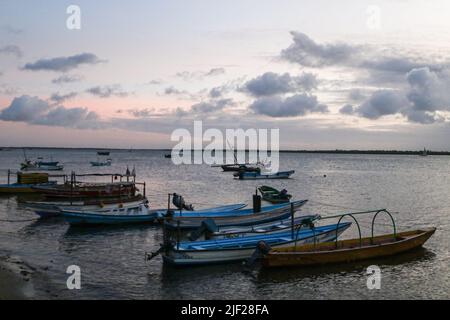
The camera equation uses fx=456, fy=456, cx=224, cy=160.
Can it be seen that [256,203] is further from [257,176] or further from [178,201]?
[257,176]

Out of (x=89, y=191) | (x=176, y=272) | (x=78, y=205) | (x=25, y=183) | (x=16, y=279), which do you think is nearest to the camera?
(x=16, y=279)

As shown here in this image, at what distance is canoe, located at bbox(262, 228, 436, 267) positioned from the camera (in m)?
20.0

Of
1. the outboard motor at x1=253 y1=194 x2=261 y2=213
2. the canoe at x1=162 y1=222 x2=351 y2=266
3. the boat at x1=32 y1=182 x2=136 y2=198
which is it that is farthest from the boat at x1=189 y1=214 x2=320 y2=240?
the boat at x1=32 y1=182 x2=136 y2=198

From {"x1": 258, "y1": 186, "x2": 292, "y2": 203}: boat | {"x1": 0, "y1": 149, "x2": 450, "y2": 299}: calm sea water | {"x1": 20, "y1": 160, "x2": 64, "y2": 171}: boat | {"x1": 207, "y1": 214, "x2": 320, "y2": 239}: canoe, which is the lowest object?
{"x1": 0, "y1": 149, "x2": 450, "y2": 299}: calm sea water

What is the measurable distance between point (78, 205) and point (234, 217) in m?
11.7

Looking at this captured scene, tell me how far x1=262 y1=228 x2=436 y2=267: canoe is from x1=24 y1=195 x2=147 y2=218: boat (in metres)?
14.3

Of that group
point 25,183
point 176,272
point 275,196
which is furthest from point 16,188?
point 176,272

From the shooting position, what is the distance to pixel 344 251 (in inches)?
829

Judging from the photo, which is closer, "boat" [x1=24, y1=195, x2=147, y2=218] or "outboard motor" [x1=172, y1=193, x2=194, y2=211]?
"outboard motor" [x1=172, y1=193, x2=194, y2=211]

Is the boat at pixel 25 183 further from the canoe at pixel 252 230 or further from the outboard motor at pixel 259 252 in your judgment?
the outboard motor at pixel 259 252

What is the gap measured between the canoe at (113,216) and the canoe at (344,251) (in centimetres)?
1084

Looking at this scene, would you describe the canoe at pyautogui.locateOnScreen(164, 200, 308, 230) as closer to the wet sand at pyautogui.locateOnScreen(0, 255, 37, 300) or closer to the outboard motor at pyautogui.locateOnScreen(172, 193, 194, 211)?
the outboard motor at pyautogui.locateOnScreen(172, 193, 194, 211)
